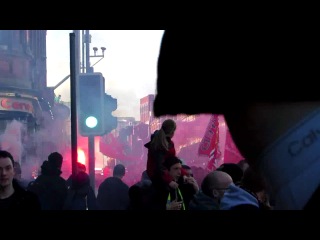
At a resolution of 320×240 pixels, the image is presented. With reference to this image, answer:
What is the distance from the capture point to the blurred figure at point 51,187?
7.68 meters

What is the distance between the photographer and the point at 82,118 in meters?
8.23

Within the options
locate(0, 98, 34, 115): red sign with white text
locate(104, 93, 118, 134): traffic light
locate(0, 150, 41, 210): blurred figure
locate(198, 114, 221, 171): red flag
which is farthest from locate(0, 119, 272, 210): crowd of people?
locate(0, 98, 34, 115): red sign with white text

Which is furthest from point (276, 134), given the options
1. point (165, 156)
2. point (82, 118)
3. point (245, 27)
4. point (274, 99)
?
point (82, 118)

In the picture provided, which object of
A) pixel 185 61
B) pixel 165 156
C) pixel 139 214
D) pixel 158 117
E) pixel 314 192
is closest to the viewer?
pixel 314 192

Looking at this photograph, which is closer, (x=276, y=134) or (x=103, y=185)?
(x=276, y=134)

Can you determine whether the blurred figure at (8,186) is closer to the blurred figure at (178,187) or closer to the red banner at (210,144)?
the blurred figure at (178,187)

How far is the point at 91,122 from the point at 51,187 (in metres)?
1.07

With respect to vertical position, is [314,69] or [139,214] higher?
[314,69]

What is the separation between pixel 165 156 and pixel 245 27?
490cm

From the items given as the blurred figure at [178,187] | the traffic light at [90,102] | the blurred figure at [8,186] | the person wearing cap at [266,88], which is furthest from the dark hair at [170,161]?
the person wearing cap at [266,88]

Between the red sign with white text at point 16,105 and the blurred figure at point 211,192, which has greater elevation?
the red sign with white text at point 16,105

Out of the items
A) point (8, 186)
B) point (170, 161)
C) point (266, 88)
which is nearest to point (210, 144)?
point (170, 161)

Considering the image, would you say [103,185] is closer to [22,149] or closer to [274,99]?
[274,99]

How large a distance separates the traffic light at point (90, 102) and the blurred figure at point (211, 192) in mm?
3602
